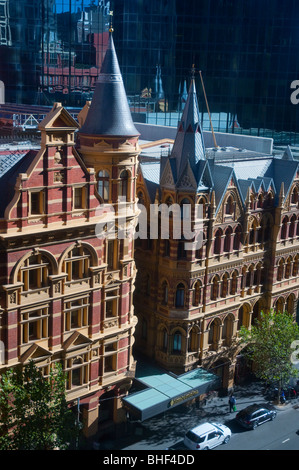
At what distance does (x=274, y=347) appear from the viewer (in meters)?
56.9

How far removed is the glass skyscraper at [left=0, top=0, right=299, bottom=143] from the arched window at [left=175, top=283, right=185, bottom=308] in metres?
51.3

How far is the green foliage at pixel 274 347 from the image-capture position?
5728cm

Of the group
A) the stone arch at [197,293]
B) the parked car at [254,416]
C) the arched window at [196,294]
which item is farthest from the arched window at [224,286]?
the parked car at [254,416]

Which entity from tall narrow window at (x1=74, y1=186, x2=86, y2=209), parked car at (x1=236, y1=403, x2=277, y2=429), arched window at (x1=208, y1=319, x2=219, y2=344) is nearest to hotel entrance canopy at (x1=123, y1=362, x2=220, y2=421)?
parked car at (x1=236, y1=403, x2=277, y2=429)

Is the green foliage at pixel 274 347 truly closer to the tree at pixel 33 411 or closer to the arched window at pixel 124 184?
the arched window at pixel 124 184

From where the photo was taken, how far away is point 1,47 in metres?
108

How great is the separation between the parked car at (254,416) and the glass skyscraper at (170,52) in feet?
190

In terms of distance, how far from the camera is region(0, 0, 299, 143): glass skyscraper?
101 m

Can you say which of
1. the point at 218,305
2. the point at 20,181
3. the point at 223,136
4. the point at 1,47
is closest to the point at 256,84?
the point at 223,136

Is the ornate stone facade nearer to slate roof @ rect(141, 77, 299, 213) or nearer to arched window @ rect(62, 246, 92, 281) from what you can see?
slate roof @ rect(141, 77, 299, 213)

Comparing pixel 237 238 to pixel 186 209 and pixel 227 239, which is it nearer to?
pixel 227 239

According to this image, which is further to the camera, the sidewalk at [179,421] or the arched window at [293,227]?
the arched window at [293,227]
